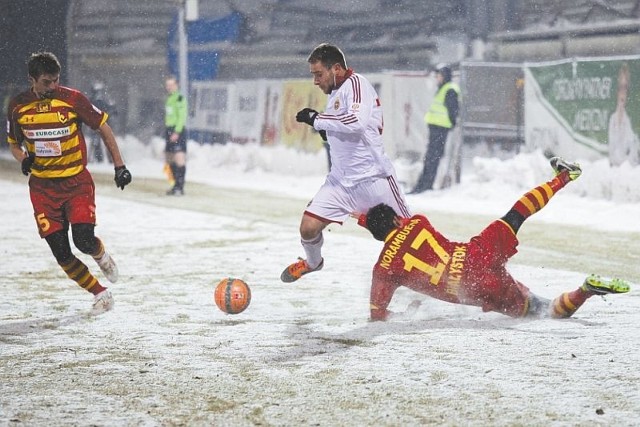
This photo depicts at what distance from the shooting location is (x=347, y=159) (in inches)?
309

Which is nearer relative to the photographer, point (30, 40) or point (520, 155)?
point (520, 155)

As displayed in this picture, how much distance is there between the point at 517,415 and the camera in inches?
188

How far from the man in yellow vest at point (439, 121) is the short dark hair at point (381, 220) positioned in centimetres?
1072

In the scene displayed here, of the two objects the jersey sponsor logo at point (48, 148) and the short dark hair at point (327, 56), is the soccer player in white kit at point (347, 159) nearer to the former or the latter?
the short dark hair at point (327, 56)

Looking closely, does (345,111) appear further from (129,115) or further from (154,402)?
(129,115)

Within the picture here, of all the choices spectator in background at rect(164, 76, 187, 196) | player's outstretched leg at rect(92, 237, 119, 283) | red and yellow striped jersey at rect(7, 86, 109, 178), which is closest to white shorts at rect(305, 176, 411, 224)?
player's outstretched leg at rect(92, 237, 119, 283)

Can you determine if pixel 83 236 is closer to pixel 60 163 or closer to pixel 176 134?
pixel 60 163

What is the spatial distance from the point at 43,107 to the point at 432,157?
435 inches

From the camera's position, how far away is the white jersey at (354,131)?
751cm

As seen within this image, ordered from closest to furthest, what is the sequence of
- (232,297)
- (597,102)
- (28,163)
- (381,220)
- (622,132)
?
(381,220) → (232,297) → (28,163) → (622,132) → (597,102)

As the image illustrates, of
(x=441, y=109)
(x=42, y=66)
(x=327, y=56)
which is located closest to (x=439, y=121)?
(x=441, y=109)

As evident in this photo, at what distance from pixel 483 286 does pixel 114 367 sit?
2.39 meters

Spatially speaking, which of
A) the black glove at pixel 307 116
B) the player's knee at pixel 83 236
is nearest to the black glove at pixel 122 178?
the player's knee at pixel 83 236

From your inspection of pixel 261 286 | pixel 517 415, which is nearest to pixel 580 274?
pixel 261 286
